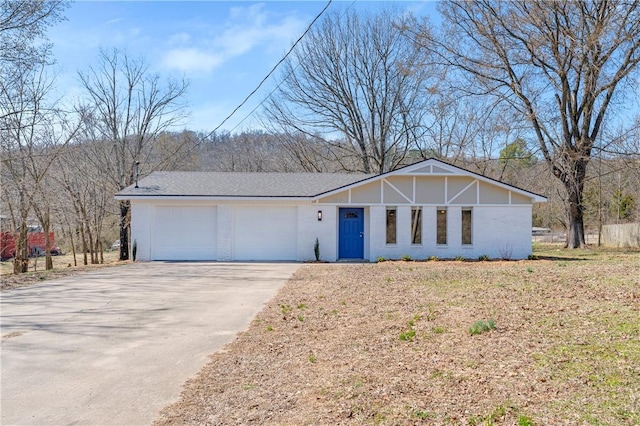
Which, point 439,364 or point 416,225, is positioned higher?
point 416,225

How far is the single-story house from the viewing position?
59.4ft

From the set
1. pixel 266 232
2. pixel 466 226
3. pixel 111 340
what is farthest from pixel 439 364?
pixel 466 226

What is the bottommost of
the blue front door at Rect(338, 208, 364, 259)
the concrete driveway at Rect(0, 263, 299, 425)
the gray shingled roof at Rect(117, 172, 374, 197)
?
the concrete driveway at Rect(0, 263, 299, 425)

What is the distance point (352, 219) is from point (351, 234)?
598mm

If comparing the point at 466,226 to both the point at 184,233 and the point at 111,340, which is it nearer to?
the point at 184,233

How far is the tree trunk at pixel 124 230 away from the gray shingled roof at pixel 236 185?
4.02 m

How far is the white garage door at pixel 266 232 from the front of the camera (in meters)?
18.4

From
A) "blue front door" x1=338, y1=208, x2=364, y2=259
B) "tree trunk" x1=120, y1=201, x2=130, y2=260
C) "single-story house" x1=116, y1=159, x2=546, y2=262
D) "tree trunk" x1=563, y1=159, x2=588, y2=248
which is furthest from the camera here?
"tree trunk" x1=120, y1=201, x2=130, y2=260

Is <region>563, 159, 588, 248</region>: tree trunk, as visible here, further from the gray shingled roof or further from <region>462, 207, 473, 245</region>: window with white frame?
the gray shingled roof

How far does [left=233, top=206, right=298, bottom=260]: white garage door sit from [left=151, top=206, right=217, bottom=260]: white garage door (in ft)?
3.84

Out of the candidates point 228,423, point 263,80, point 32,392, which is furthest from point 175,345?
point 263,80

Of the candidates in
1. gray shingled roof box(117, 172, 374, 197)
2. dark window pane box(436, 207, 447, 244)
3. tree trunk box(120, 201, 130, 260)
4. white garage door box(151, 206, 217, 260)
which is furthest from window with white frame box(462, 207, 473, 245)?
tree trunk box(120, 201, 130, 260)

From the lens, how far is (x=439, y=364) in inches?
177

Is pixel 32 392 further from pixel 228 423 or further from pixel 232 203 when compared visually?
pixel 232 203
